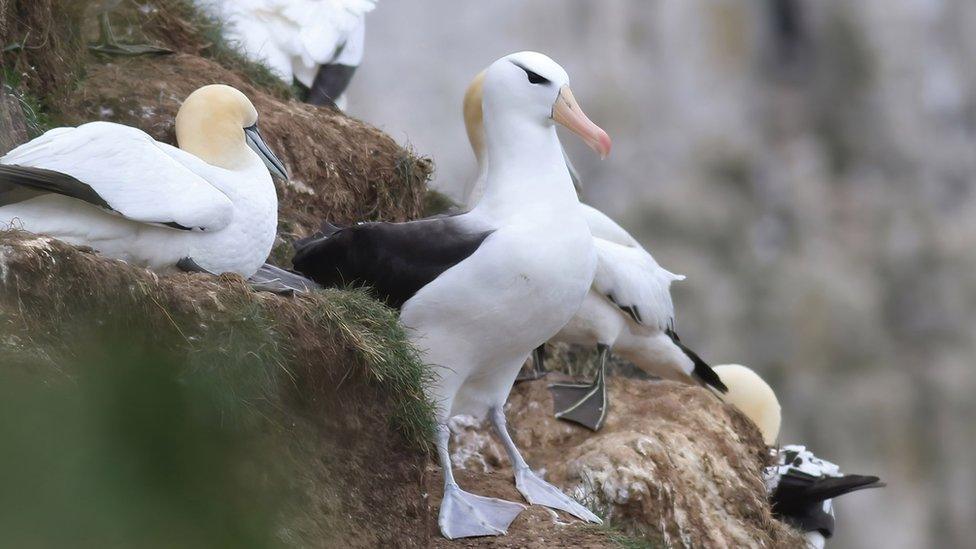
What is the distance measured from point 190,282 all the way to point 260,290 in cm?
43

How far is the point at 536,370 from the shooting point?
7.13 meters

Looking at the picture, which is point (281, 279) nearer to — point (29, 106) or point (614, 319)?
point (29, 106)

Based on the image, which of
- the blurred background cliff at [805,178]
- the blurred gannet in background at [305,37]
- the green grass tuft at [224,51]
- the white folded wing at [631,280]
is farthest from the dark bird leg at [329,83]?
the blurred background cliff at [805,178]

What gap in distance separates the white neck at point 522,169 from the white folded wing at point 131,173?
1.05 m

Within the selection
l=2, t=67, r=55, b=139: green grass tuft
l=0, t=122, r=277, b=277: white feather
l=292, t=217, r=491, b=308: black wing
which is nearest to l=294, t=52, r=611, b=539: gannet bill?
l=292, t=217, r=491, b=308: black wing

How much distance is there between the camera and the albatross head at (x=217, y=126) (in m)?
4.77

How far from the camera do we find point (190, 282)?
142 inches

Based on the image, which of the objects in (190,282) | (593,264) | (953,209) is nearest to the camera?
(190,282)

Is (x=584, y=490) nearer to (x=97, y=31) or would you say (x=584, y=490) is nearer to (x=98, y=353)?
(x=97, y=31)

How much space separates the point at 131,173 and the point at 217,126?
73 cm

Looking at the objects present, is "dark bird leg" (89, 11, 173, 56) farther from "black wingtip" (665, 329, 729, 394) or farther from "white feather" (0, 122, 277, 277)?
"black wingtip" (665, 329, 729, 394)

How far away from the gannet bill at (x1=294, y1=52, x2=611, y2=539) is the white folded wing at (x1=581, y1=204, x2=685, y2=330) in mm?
1538

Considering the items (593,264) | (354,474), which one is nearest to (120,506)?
(354,474)

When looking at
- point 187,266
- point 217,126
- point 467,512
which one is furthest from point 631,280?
point 187,266
